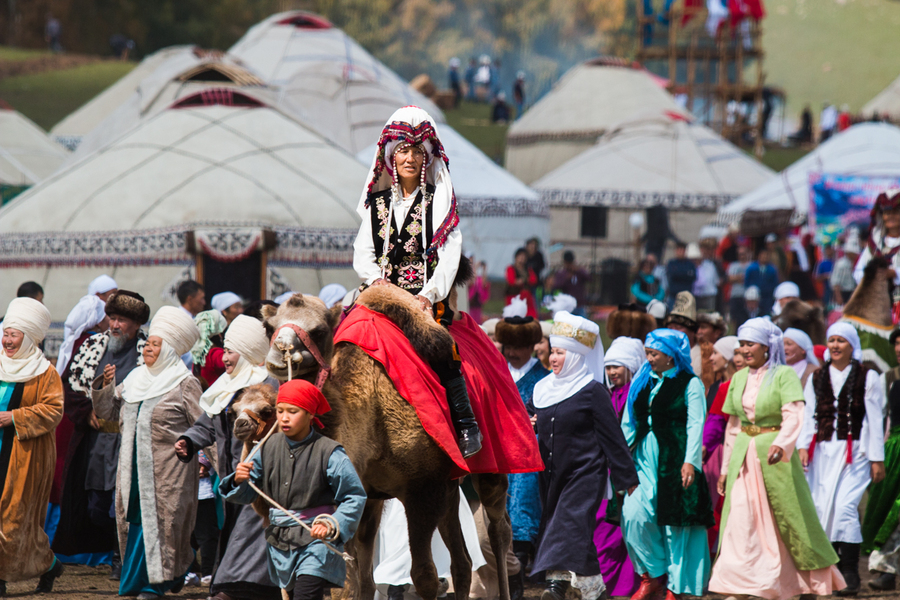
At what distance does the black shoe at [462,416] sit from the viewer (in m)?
4.86

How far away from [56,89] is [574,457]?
3577 centimetres

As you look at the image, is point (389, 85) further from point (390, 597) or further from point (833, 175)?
point (390, 597)

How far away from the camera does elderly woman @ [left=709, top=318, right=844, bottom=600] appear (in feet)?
21.2

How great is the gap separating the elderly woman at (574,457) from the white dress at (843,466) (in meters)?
1.54

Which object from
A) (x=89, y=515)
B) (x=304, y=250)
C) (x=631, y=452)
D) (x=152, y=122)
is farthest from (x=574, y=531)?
(x=152, y=122)

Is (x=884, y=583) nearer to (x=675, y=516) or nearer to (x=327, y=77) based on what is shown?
(x=675, y=516)

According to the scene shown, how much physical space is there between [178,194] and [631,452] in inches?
294

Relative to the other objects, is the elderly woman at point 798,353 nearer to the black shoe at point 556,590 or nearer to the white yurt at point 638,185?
the black shoe at point 556,590

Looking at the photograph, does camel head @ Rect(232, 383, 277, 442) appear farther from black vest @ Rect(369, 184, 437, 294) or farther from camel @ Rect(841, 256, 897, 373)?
camel @ Rect(841, 256, 897, 373)

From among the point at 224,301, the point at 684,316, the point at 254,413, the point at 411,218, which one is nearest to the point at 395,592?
the point at 254,413

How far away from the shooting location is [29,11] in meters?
47.8

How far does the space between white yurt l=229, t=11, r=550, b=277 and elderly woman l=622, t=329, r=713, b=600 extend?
10256 mm

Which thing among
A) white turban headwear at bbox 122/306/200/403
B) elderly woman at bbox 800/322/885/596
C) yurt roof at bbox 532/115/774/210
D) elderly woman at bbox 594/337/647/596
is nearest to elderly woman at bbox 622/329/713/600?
elderly woman at bbox 594/337/647/596

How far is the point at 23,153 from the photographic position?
20.8 meters
